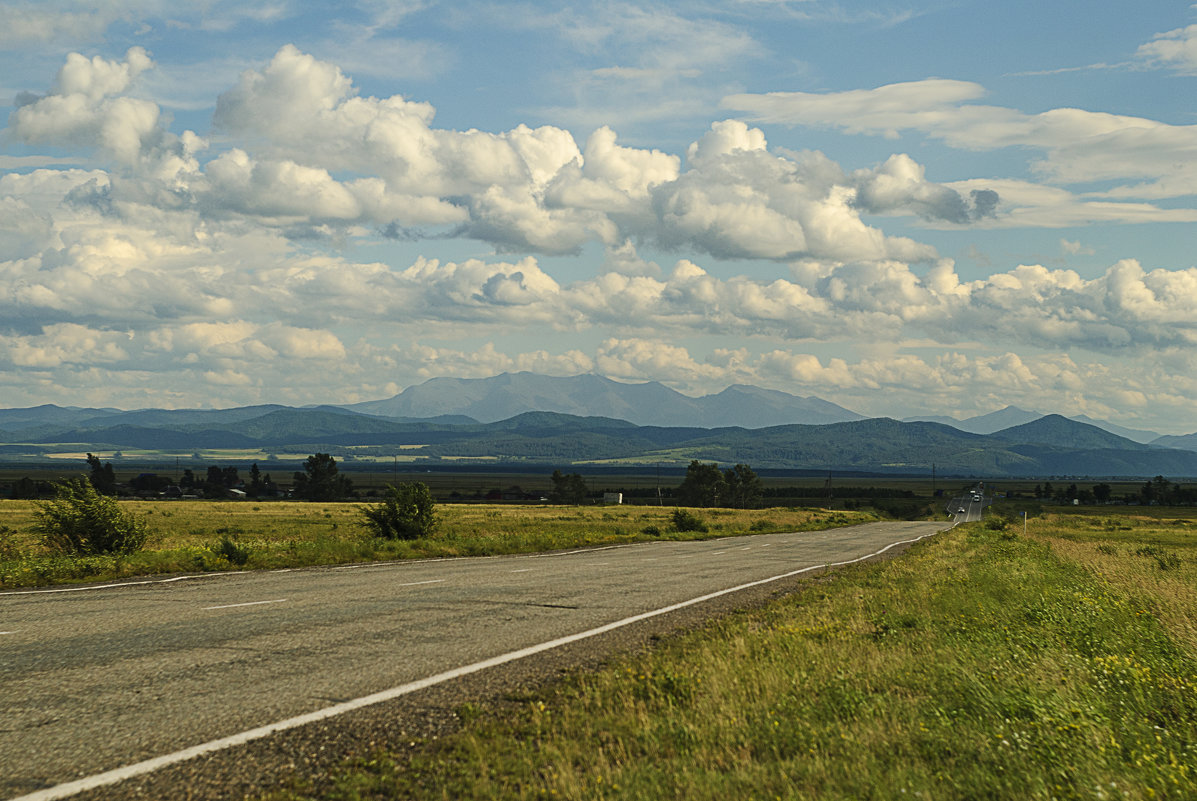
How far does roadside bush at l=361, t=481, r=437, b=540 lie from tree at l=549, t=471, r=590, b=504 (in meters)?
108

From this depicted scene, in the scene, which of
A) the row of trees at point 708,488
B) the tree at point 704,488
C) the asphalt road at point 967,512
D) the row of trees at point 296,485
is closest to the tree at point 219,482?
the row of trees at point 296,485

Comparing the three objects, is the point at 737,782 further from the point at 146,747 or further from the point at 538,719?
the point at 146,747

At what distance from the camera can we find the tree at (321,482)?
15025 centimetres

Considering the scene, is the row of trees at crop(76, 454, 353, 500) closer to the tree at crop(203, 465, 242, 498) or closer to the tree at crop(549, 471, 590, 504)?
the tree at crop(203, 465, 242, 498)

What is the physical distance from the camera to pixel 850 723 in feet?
25.6

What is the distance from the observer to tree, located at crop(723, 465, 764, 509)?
502 feet

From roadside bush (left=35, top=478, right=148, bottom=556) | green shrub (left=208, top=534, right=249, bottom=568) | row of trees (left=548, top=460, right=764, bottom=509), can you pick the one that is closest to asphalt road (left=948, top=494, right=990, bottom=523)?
row of trees (left=548, top=460, right=764, bottom=509)

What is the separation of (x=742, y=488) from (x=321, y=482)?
72414 mm

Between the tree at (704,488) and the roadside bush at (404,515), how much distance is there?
116m

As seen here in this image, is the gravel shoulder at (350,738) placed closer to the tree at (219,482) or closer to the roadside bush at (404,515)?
the roadside bush at (404,515)

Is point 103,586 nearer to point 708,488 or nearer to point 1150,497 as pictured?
point 708,488

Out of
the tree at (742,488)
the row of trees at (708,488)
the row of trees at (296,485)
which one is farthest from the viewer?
the tree at (742,488)

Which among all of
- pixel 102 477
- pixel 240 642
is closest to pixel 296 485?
pixel 102 477

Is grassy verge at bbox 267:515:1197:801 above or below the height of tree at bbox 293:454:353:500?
above
